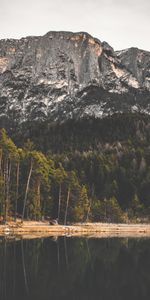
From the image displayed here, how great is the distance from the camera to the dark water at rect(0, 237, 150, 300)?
29969 mm

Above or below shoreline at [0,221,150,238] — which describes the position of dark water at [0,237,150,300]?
above

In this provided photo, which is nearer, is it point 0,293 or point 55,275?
point 0,293

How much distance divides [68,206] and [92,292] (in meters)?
77.7

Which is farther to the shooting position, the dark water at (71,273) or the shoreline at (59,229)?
the shoreline at (59,229)

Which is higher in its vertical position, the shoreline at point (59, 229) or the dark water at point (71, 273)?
the dark water at point (71, 273)

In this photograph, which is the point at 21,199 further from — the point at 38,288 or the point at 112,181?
the point at 112,181

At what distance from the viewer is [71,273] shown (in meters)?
37.7

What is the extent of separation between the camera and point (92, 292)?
99.8 feet

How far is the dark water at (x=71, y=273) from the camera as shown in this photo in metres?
30.0

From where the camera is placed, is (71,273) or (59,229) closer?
(71,273)

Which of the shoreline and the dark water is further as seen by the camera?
the shoreline

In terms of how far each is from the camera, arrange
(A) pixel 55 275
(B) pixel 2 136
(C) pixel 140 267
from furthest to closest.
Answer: (B) pixel 2 136 → (C) pixel 140 267 → (A) pixel 55 275

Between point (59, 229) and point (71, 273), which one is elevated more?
point (71, 273)

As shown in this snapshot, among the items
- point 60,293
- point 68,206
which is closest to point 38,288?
point 60,293
